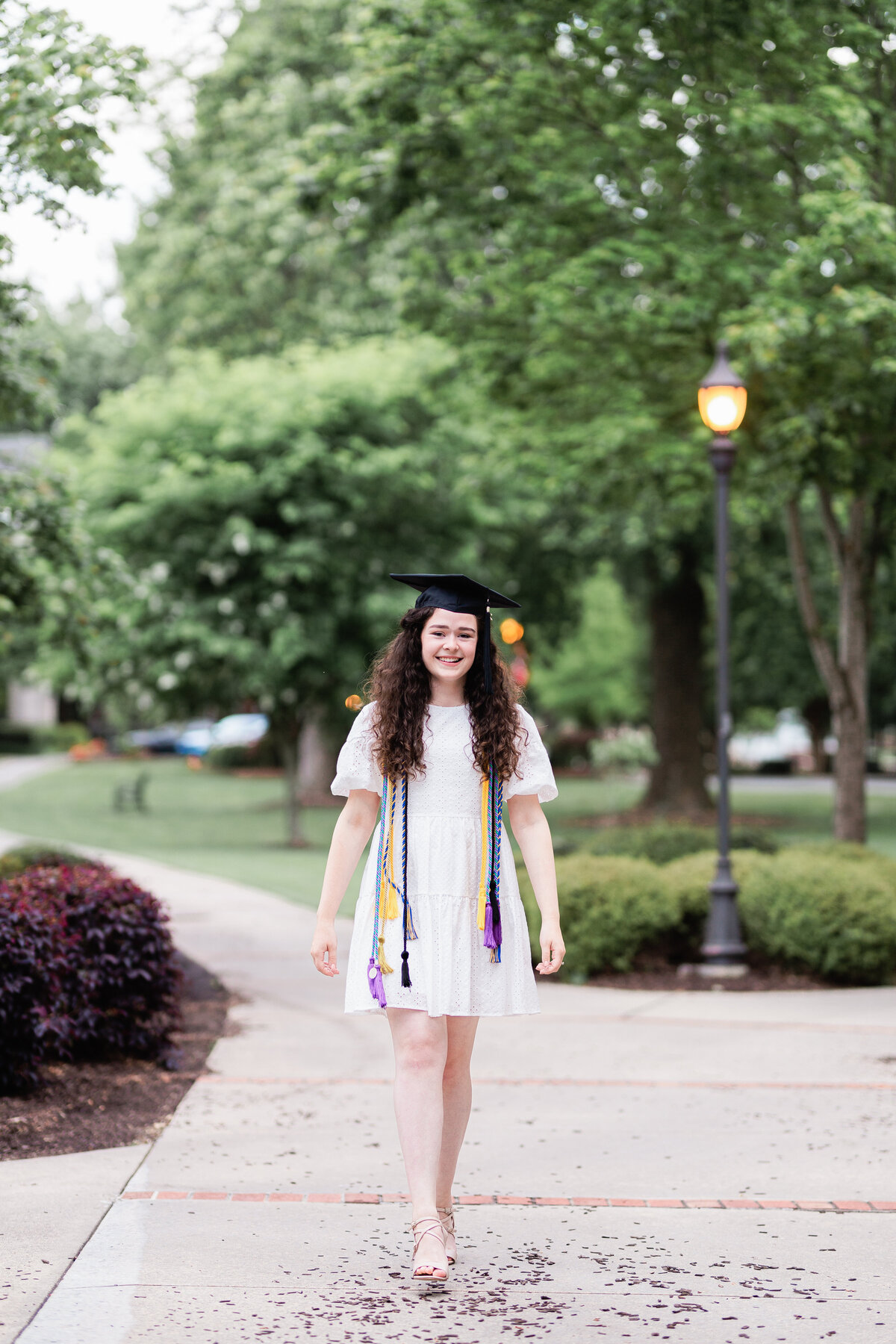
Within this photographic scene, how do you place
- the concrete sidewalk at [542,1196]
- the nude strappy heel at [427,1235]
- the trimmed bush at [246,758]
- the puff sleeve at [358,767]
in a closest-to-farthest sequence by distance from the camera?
the concrete sidewalk at [542,1196]
the nude strappy heel at [427,1235]
the puff sleeve at [358,767]
the trimmed bush at [246,758]

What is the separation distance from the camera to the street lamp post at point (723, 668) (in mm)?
10578

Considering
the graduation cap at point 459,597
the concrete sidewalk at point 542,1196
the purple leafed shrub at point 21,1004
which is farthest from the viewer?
the purple leafed shrub at point 21,1004

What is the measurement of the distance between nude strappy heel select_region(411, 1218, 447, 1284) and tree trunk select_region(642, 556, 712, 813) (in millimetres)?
22204

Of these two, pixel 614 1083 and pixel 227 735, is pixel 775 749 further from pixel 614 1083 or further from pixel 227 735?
pixel 614 1083

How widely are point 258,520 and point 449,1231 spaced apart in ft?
60.6

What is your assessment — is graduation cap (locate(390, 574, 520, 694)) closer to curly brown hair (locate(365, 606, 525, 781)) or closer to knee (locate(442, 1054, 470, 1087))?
curly brown hair (locate(365, 606, 525, 781))

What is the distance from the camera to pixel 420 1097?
443 centimetres

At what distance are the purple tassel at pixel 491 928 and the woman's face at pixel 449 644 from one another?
70cm

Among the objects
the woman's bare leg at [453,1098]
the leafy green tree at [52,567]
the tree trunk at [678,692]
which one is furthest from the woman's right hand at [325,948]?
the tree trunk at [678,692]

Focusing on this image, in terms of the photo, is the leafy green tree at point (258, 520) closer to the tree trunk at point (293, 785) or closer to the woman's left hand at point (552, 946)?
the tree trunk at point (293, 785)

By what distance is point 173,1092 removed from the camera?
6.91m

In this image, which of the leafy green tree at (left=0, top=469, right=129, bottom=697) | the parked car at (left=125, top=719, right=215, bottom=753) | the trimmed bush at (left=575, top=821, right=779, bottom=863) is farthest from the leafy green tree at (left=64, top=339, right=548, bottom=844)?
the parked car at (left=125, top=719, right=215, bottom=753)

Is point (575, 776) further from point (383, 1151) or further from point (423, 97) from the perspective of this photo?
point (383, 1151)

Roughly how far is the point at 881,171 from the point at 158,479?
11.9m
